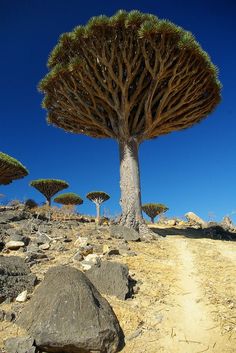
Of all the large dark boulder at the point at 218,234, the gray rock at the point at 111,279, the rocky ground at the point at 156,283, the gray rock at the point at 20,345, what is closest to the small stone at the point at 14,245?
the rocky ground at the point at 156,283

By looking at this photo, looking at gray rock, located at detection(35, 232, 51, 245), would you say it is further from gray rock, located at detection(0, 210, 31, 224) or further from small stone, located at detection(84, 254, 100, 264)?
gray rock, located at detection(0, 210, 31, 224)

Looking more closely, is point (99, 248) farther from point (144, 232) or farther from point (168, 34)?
point (168, 34)

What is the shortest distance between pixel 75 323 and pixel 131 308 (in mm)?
1169

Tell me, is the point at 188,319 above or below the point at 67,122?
below

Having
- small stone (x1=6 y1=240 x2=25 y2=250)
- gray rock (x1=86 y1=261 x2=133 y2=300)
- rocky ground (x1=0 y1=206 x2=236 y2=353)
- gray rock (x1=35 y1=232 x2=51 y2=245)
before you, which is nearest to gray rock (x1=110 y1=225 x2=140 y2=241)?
rocky ground (x1=0 y1=206 x2=236 y2=353)

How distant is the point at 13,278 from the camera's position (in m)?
4.38

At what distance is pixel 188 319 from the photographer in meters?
4.09

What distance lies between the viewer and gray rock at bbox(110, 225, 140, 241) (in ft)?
28.6

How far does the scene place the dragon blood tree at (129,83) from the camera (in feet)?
32.2

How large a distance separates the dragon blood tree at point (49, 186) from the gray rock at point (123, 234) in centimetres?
1338

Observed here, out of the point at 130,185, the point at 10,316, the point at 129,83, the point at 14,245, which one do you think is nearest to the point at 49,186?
the point at 130,185

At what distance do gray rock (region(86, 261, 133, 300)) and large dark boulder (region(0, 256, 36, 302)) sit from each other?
0.88 m

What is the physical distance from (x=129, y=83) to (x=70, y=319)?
845 centimetres

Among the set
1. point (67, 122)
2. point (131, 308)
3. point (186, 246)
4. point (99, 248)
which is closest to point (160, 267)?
point (99, 248)
